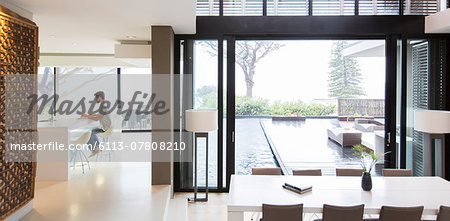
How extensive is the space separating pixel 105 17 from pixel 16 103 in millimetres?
1490

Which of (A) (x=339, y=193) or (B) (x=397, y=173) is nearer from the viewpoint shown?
(A) (x=339, y=193)

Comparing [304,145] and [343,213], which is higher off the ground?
[304,145]

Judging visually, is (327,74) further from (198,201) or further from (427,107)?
(198,201)

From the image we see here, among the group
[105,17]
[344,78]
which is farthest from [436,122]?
[105,17]

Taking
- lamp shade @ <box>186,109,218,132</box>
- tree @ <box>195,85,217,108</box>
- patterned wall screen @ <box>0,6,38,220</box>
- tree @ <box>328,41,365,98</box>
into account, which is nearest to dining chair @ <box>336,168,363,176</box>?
tree @ <box>328,41,365,98</box>

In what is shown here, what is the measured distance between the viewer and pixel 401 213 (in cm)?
274

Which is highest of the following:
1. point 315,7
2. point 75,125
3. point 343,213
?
point 315,7

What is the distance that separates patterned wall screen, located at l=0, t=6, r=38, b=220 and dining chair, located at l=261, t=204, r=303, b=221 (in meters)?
2.62

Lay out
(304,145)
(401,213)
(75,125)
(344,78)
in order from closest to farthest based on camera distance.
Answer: (401,213) → (344,78) → (304,145) → (75,125)

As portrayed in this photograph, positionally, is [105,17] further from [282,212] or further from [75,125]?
[282,212]

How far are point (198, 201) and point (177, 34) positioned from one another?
278 centimetres

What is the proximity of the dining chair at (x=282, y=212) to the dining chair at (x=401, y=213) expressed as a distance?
778 mm

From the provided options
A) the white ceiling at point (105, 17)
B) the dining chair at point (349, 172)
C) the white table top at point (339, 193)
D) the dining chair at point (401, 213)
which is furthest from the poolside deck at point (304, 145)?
the dining chair at point (401, 213)

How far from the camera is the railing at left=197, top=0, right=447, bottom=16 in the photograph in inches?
199
